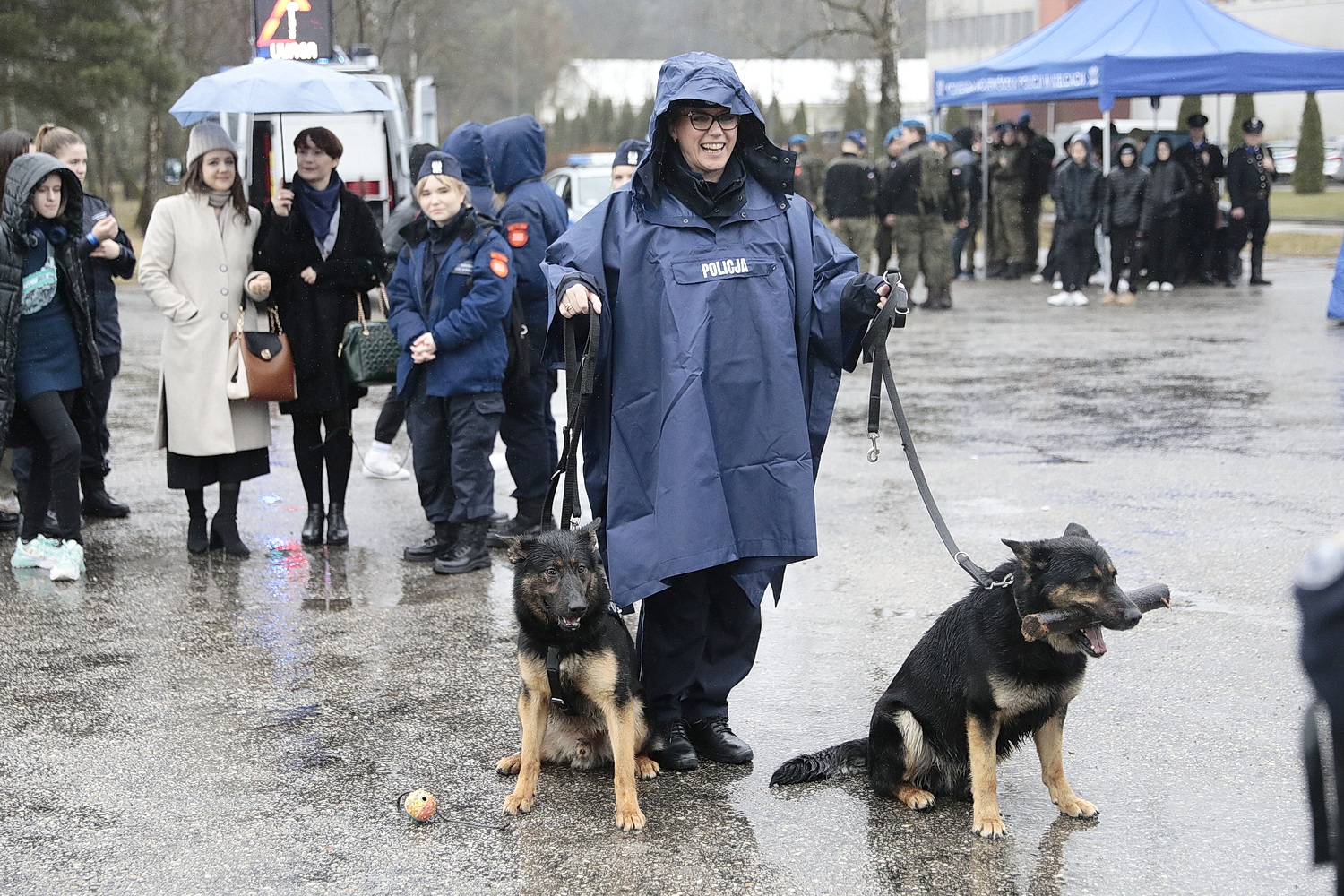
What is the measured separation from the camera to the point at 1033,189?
63.2 feet

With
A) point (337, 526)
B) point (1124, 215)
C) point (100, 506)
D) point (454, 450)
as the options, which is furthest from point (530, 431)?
point (1124, 215)

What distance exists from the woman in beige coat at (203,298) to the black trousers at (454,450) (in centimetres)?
85

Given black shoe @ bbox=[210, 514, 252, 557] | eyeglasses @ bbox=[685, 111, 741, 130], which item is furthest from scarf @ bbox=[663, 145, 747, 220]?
black shoe @ bbox=[210, 514, 252, 557]

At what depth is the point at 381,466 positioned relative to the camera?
28.2 feet

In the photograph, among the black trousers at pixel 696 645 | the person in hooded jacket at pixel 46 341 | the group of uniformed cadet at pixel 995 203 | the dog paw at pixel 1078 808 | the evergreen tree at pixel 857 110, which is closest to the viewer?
the dog paw at pixel 1078 808

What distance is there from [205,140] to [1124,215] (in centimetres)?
1226

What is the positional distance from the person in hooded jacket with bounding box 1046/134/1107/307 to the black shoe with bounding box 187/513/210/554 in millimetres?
12325

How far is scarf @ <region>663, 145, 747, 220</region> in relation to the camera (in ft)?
13.5

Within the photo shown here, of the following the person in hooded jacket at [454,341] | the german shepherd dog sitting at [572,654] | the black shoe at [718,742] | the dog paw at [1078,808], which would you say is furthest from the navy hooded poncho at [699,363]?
the person in hooded jacket at [454,341]

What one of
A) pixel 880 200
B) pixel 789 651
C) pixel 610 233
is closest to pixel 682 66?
pixel 610 233

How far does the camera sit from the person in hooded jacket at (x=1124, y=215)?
52.5 feet

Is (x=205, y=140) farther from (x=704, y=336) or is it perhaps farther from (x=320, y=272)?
(x=704, y=336)

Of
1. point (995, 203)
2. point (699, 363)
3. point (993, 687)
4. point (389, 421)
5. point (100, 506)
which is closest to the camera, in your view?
point (993, 687)

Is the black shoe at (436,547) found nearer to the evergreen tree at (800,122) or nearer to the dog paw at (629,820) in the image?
the dog paw at (629,820)
